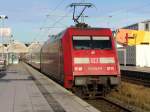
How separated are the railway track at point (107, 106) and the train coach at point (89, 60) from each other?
2.70 feet

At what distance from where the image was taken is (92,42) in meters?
21.9

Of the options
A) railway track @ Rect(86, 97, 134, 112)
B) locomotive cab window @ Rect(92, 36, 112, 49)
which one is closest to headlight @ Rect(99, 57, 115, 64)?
locomotive cab window @ Rect(92, 36, 112, 49)

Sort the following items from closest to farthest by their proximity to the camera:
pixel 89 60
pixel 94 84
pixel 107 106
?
pixel 107 106 < pixel 94 84 < pixel 89 60

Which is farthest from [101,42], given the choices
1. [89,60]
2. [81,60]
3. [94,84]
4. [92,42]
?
[94,84]

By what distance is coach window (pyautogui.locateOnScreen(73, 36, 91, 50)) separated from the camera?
21.7 m

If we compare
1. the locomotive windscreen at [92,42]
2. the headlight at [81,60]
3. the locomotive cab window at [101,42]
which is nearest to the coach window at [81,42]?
the locomotive windscreen at [92,42]

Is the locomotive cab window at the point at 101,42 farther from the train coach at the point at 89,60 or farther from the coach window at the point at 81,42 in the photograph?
the coach window at the point at 81,42

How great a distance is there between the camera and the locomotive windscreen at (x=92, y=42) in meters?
21.8

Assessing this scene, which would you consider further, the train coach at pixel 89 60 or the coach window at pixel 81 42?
the coach window at pixel 81 42

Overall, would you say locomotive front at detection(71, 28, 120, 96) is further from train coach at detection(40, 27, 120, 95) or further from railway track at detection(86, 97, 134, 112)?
railway track at detection(86, 97, 134, 112)

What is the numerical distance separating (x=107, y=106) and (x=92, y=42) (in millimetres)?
4239

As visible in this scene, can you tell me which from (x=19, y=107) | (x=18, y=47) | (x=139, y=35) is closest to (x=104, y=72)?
(x=19, y=107)

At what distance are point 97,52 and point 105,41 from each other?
31.0 inches

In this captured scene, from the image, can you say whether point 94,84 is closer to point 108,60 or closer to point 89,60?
point 89,60
